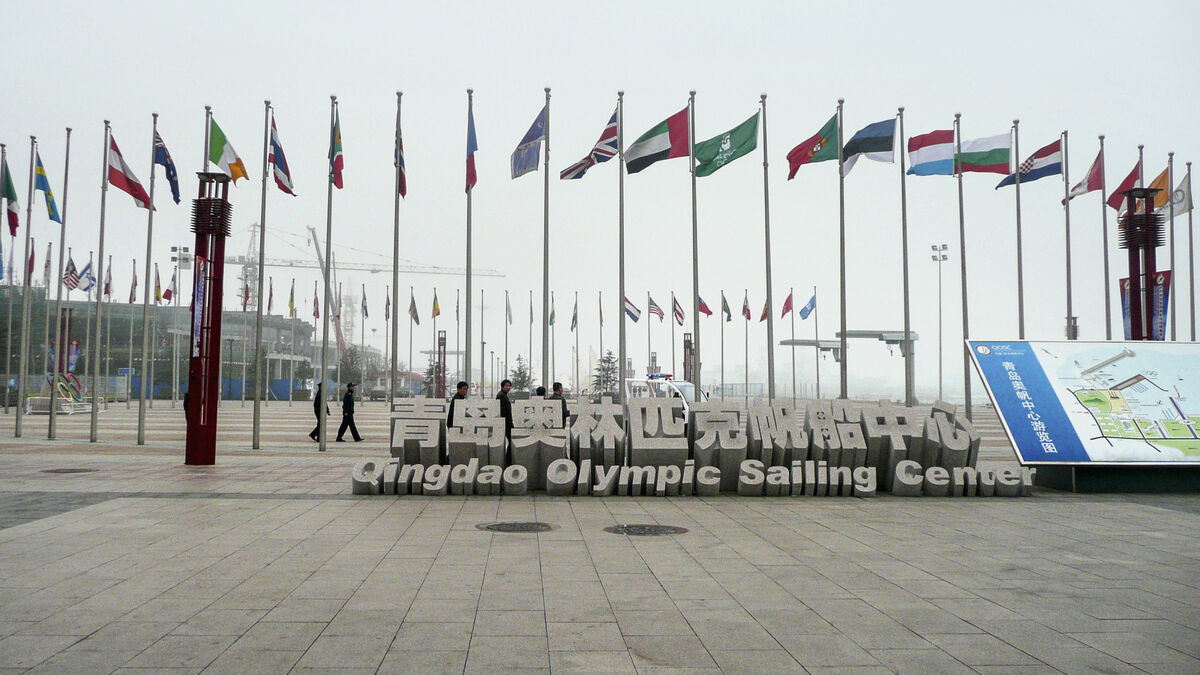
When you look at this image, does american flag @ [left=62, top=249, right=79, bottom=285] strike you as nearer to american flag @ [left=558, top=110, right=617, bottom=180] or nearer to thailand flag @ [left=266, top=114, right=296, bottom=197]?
thailand flag @ [left=266, top=114, right=296, bottom=197]

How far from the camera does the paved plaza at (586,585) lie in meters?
5.03

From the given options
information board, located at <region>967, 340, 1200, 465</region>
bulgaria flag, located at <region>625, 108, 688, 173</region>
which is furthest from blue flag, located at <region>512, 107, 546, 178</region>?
information board, located at <region>967, 340, 1200, 465</region>

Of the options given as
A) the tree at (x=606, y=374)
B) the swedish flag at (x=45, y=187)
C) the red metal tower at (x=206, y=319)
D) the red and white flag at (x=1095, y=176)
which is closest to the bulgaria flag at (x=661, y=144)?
the red metal tower at (x=206, y=319)

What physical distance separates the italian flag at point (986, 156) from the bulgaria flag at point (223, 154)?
51.9 feet

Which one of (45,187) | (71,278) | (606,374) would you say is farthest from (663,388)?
(606,374)

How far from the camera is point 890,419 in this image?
1379 cm

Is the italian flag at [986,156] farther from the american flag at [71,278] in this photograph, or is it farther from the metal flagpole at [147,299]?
the american flag at [71,278]

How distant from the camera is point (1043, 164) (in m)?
20.7

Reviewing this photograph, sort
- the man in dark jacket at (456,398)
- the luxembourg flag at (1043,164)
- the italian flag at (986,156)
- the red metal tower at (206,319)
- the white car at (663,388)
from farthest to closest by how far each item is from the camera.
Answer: the white car at (663,388), the luxembourg flag at (1043,164), the italian flag at (986,156), the red metal tower at (206,319), the man in dark jacket at (456,398)

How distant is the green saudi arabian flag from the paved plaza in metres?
8.66

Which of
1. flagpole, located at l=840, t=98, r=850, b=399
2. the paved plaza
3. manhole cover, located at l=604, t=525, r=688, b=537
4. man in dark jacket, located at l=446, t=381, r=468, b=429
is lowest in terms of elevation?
manhole cover, located at l=604, t=525, r=688, b=537

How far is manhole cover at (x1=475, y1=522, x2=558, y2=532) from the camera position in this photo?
9621 mm

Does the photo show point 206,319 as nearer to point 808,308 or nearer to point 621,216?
point 621,216

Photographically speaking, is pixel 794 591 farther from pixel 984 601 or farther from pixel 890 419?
pixel 890 419
